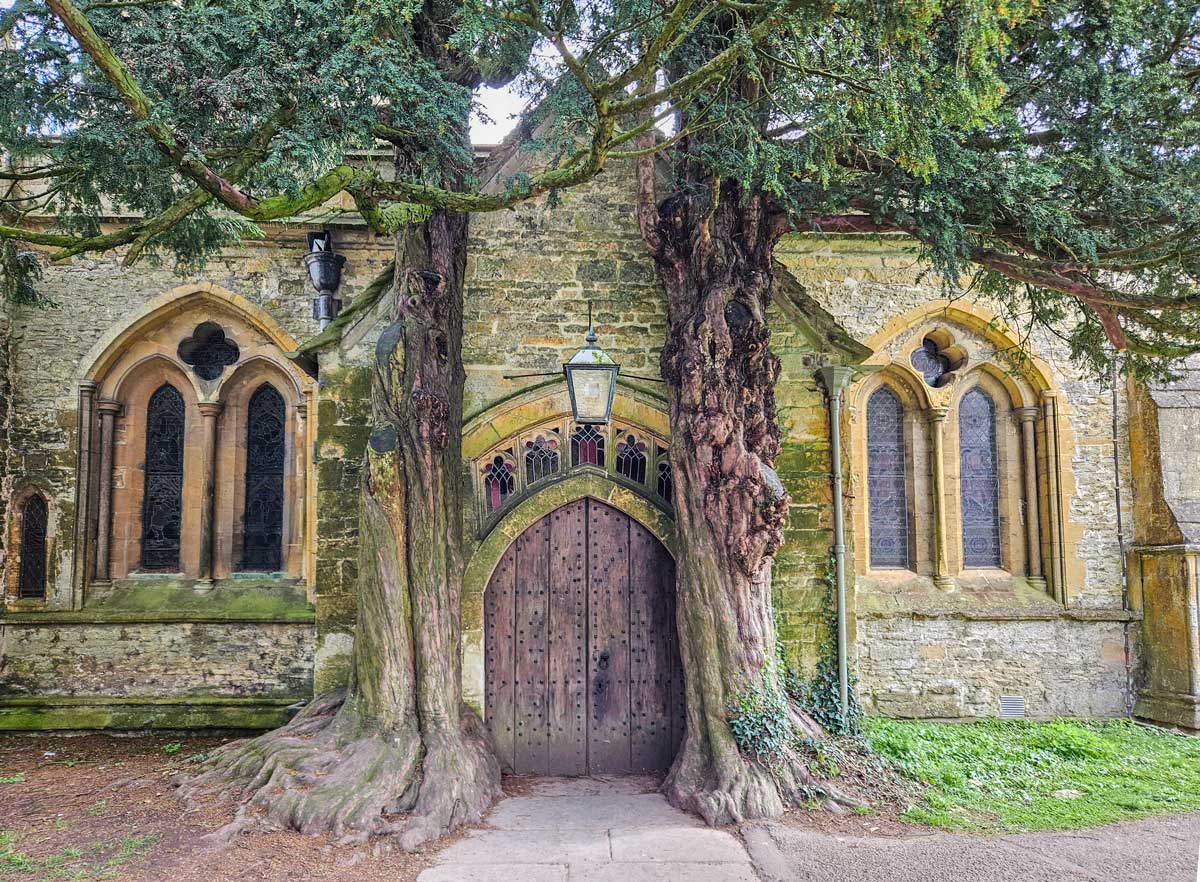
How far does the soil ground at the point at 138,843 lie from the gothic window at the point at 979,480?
23.3ft

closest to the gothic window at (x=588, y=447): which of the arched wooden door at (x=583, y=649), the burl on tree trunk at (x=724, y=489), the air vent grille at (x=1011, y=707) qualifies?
the arched wooden door at (x=583, y=649)

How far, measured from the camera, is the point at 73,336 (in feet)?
28.5

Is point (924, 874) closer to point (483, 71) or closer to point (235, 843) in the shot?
point (235, 843)

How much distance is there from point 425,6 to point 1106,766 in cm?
851

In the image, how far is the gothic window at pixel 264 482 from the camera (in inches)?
352

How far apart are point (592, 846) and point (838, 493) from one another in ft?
11.4

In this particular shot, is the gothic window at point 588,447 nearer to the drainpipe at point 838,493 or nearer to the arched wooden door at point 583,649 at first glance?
the arched wooden door at point 583,649

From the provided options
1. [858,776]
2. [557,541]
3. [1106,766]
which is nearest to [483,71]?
[557,541]

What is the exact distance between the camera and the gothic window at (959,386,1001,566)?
912 cm

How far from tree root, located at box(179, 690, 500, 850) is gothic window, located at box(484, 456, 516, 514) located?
1843 millimetres

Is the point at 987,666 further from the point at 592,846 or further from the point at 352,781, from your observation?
the point at 352,781

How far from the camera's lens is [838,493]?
22.0 ft

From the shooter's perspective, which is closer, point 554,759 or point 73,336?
point 554,759

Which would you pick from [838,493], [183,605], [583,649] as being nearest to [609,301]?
[838,493]
